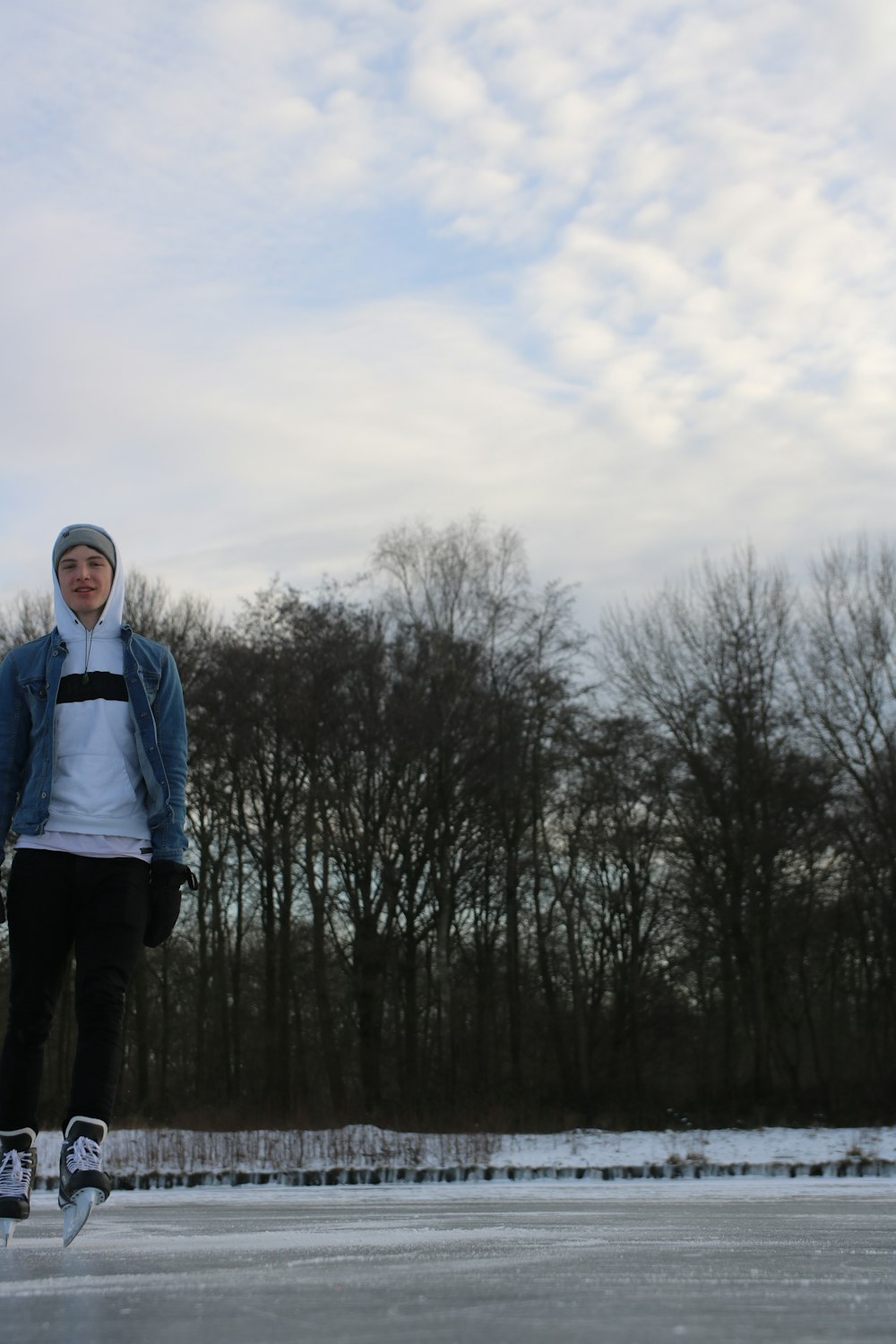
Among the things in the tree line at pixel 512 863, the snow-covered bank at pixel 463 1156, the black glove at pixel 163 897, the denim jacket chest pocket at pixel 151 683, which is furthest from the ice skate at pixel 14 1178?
the tree line at pixel 512 863

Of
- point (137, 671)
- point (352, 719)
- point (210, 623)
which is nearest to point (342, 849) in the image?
point (352, 719)

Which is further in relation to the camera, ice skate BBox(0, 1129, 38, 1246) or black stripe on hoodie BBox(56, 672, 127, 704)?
black stripe on hoodie BBox(56, 672, 127, 704)

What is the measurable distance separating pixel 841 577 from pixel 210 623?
49.7 feet

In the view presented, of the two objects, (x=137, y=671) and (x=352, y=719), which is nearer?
(x=137, y=671)

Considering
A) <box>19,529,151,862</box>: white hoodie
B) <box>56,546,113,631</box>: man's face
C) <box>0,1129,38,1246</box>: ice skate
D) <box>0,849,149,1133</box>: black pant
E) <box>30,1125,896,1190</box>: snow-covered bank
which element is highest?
A: <box>56,546,113,631</box>: man's face

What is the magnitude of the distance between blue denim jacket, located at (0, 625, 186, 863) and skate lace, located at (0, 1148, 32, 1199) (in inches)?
35.7

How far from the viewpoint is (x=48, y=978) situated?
14.8 feet

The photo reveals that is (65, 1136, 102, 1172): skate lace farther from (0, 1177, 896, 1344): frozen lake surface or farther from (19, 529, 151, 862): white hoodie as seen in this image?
(19, 529, 151, 862): white hoodie

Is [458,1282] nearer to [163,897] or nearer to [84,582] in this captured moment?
[163,897]

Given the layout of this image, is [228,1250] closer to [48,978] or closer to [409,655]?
[48,978]

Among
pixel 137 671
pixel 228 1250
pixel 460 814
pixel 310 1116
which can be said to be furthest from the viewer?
pixel 460 814

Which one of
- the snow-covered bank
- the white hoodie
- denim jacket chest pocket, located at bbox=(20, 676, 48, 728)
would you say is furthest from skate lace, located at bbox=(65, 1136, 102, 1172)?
the snow-covered bank

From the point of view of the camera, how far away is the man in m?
4.40

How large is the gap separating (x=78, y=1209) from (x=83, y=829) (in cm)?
109
